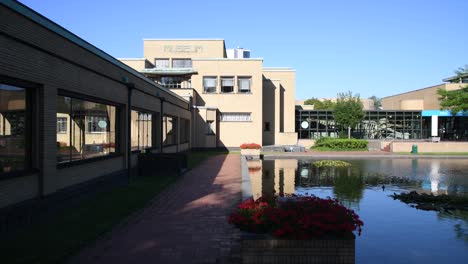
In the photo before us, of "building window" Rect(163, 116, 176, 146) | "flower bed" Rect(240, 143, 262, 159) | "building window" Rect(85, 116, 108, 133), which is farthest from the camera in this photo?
"flower bed" Rect(240, 143, 262, 159)

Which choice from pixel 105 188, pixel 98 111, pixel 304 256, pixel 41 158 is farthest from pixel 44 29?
pixel 304 256

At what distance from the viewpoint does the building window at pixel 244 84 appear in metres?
41.5

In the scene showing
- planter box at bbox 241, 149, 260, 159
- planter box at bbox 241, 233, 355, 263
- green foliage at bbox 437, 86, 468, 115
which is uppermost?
green foliage at bbox 437, 86, 468, 115

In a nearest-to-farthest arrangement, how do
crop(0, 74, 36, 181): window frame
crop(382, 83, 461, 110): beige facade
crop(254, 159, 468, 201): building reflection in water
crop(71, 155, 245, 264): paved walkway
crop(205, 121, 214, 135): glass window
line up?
crop(71, 155, 245, 264): paved walkway
crop(0, 74, 36, 181): window frame
crop(254, 159, 468, 201): building reflection in water
crop(205, 121, 214, 135): glass window
crop(382, 83, 461, 110): beige facade

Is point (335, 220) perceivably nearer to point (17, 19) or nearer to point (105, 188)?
point (17, 19)

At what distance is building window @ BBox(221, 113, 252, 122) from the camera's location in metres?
41.4

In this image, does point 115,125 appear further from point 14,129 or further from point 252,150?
point 252,150

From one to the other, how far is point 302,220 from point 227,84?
35722mm

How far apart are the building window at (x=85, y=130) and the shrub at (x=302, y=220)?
6310 mm

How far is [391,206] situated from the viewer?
41.9 ft

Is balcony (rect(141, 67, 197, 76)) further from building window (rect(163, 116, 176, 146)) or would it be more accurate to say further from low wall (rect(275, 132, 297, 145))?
building window (rect(163, 116, 176, 146))

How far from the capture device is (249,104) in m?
41.2

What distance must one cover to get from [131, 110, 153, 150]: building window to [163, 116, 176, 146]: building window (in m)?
3.65

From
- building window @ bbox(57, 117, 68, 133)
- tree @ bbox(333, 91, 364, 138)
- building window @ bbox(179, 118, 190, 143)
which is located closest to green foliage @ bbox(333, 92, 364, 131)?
tree @ bbox(333, 91, 364, 138)
